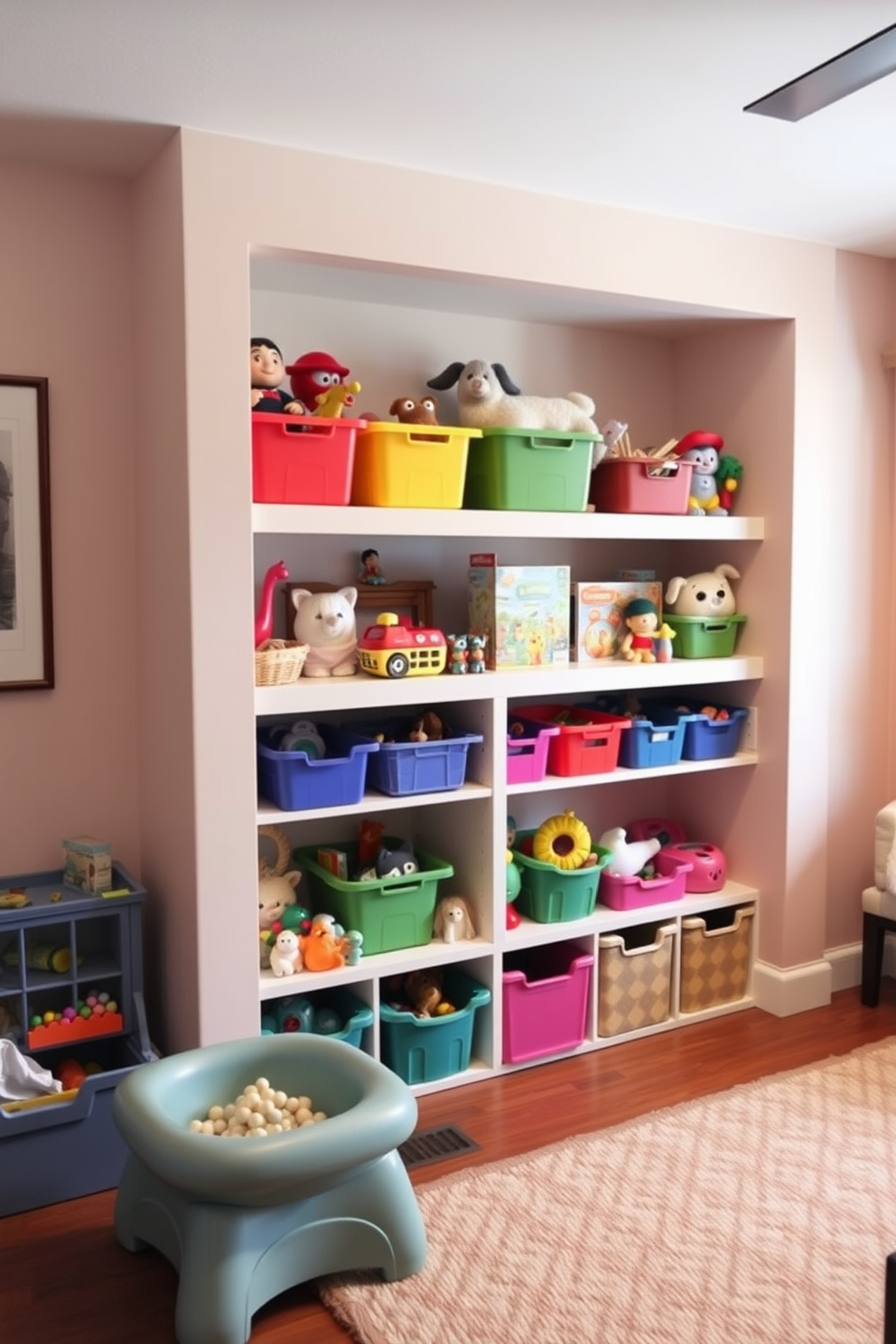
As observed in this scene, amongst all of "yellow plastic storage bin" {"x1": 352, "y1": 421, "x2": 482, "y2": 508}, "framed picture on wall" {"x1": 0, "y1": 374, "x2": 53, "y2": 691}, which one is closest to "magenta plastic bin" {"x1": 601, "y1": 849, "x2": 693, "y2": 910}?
"yellow plastic storage bin" {"x1": 352, "y1": 421, "x2": 482, "y2": 508}

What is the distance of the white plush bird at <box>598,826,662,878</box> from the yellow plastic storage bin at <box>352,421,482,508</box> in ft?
3.57

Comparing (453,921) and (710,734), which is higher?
(710,734)

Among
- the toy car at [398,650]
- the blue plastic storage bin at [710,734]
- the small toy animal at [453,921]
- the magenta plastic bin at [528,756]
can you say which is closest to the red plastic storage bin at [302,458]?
the toy car at [398,650]

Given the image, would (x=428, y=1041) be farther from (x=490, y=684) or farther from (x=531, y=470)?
(x=531, y=470)

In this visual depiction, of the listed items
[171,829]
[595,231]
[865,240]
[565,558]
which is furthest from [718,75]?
[171,829]

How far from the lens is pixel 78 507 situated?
9.19ft

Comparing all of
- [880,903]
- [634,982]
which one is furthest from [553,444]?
[880,903]

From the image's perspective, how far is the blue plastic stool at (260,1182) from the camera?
196 cm

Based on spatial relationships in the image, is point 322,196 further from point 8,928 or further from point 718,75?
point 8,928

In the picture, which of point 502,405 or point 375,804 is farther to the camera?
point 502,405

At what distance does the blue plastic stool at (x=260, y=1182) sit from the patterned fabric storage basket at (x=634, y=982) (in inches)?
43.8

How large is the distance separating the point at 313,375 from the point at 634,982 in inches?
73.1

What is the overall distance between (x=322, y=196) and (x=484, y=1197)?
218cm

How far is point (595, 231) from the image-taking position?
295cm
